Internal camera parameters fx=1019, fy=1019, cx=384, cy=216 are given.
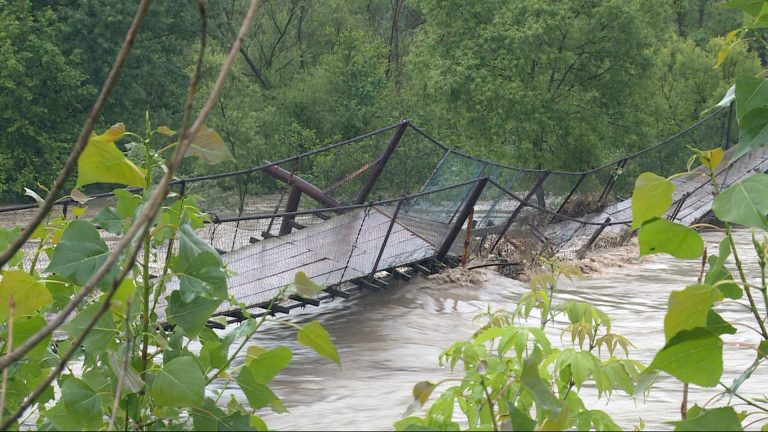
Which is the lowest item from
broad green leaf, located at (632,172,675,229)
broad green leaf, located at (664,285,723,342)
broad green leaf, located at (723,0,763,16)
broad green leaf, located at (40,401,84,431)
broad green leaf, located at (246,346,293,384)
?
broad green leaf, located at (40,401,84,431)

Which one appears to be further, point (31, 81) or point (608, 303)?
point (31, 81)

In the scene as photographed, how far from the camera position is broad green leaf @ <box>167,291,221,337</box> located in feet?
5.82

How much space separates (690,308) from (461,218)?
10.5 metres

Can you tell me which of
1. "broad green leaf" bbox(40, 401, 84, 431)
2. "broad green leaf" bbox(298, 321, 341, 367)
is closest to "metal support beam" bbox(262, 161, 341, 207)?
"broad green leaf" bbox(40, 401, 84, 431)

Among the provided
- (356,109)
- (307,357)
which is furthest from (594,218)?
(356,109)

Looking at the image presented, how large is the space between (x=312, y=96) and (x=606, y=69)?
13.0m

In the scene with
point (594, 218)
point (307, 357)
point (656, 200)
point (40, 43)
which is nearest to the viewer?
point (656, 200)

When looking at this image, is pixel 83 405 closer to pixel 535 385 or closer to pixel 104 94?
pixel 535 385

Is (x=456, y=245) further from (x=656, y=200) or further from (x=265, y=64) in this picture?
(x=265, y=64)

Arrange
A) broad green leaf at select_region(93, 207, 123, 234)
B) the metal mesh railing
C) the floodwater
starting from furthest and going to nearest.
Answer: the metal mesh railing
the floodwater
broad green leaf at select_region(93, 207, 123, 234)

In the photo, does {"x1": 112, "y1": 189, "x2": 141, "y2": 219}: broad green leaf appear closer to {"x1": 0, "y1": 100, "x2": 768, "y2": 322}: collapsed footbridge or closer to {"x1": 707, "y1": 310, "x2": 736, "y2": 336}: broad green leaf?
{"x1": 707, "y1": 310, "x2": 736, "y2": 336}: broad green leaf

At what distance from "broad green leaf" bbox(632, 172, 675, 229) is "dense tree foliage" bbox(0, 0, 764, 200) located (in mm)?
22863

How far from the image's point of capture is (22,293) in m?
1.77

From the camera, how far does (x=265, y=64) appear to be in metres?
40.3
